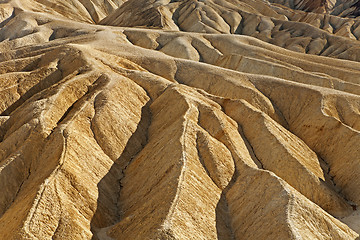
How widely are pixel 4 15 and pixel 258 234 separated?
7695 cm

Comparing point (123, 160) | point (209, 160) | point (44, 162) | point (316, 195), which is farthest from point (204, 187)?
point (44, 162)

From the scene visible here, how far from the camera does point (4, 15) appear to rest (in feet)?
237

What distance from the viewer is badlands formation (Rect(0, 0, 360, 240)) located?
20719 mm

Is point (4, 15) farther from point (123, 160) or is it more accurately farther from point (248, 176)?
point (248, 176)

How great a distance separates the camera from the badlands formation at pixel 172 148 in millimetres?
20719

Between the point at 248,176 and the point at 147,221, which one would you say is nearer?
the point at 147,221

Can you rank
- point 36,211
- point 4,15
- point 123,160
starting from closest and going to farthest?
point 36,211
point 123,160
point 4,15

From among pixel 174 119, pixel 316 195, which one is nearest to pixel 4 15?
pixel 174 119

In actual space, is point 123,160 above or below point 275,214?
above

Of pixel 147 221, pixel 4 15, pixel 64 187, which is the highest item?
pixel 4 15

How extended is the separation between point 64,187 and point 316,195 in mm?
21291

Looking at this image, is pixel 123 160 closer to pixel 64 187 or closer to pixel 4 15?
pixel 64 187

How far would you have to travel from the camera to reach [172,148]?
25922 mm

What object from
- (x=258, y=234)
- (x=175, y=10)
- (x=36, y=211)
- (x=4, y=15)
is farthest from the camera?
(x=175, y=10)
